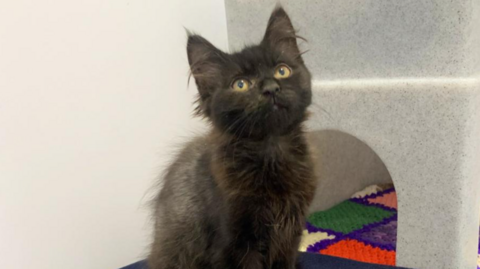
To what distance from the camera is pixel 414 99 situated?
59.1 inches

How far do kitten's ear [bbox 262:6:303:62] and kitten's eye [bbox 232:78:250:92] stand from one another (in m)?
0.21

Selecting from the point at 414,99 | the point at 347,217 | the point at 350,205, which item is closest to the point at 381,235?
the point at 347,217

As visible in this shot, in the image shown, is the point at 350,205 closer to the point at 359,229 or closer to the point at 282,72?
the point at 359,229

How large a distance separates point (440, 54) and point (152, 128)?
128cm

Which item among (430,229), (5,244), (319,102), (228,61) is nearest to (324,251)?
(430,229)

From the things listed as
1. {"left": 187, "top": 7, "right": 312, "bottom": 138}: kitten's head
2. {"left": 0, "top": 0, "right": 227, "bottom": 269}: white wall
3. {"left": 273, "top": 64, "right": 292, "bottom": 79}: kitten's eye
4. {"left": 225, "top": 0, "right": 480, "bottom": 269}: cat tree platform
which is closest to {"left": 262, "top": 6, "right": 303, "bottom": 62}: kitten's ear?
{"left": 187, "top": 7, "right": 312, "bottom": 138}: kitten's head

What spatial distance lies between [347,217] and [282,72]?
1.39 m

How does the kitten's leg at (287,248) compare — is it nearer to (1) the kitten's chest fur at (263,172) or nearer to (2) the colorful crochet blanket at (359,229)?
(1) the kitten's chest fur at (263,172)

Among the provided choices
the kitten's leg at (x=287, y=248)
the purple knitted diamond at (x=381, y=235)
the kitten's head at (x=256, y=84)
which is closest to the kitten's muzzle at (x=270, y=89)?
the kitten's head at (x=256, y=84)

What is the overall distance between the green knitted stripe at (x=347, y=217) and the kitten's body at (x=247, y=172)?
94cm

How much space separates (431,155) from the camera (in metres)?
1.49

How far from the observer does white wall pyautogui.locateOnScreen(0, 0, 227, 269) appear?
1.58 metres

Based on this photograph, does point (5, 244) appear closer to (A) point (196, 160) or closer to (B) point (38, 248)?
(B) point (38, 248)

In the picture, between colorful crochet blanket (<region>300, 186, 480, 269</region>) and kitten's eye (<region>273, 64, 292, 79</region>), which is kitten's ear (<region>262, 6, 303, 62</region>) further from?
colorful crochet blanket (<region>300, 186, 480, 269</region>)
